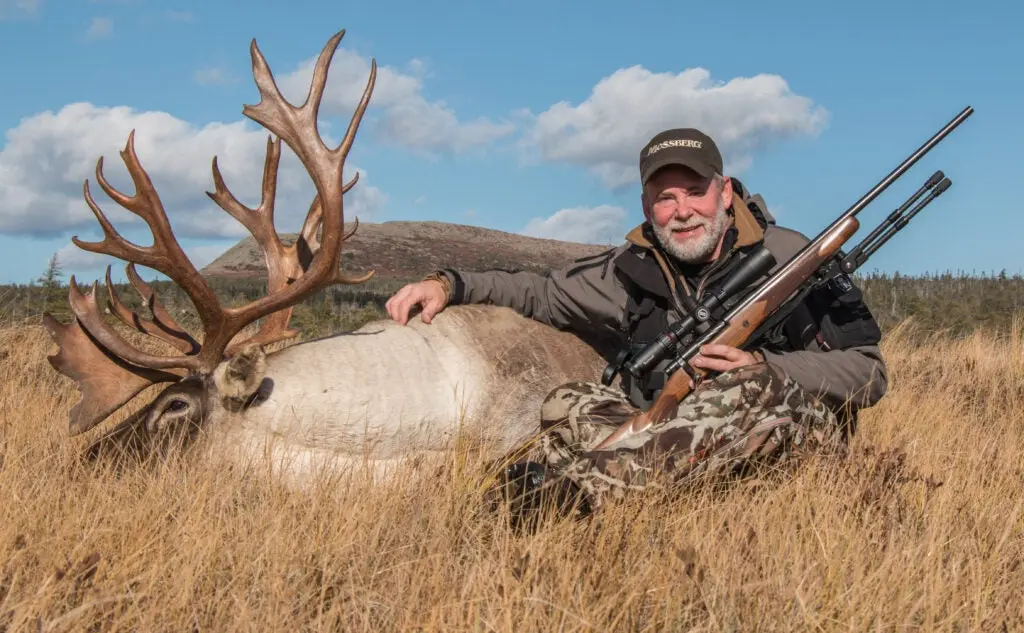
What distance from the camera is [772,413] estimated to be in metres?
3.45

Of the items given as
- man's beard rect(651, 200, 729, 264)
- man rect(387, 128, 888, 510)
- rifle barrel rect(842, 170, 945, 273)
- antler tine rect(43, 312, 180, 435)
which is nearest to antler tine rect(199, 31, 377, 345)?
man rect(387, 128, 888, 510)

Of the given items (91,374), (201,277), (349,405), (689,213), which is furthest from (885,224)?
(91,374)

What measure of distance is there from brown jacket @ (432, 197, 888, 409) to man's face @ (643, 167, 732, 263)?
93 mm

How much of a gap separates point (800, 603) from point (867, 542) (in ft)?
2.26

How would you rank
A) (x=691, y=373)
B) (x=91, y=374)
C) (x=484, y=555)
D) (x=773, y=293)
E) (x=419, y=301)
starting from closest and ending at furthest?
(x=484, y=555), (x=691, y=373), (x=773, y=293), (x=91, y=374), (x=419, y=301)

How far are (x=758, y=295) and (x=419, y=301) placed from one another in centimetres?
174

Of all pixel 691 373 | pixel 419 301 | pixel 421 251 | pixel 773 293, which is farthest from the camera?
pixel 421 251

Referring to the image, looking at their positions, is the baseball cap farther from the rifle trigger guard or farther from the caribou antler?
the caribou antler

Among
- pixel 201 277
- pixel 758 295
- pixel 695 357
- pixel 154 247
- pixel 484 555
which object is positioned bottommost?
pixel 484 555

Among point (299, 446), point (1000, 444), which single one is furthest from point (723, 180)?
point (299, 446)

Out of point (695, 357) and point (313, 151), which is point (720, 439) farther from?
point (313, 151)

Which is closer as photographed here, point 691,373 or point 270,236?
point 691,373

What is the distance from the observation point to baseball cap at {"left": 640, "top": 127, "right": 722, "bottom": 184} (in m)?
4.16

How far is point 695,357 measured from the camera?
366 cm
